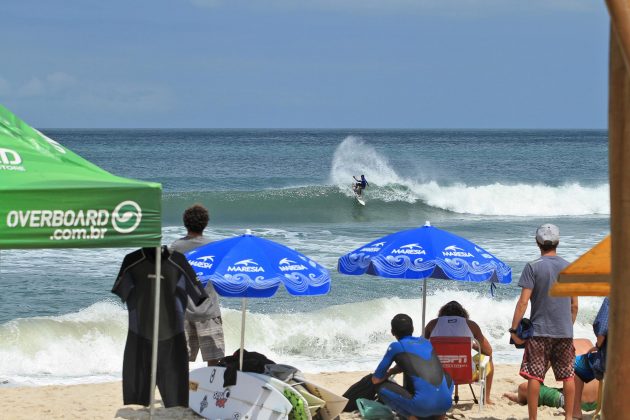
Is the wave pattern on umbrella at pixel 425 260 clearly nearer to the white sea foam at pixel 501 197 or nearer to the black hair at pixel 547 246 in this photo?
the black hair at pixel 547 246

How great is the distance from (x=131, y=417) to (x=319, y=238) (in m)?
15.9

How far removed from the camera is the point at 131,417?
7.75 meters

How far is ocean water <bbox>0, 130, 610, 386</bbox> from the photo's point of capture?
38.9 feet

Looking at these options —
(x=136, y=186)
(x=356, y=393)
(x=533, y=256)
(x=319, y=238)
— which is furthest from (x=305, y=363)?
(x=319, y=238)

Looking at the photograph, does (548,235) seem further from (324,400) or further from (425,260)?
(324,400)

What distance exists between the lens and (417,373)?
6543mm

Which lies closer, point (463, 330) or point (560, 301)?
point (560, 301)

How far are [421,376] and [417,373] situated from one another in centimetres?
3

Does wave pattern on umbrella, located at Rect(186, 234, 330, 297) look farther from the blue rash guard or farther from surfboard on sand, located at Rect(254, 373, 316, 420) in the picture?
surfboard on sand, located at Rect(254, 373, 316, 420)

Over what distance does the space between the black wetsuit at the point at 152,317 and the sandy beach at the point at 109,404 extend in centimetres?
80

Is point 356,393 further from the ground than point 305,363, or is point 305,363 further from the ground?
point 356,393

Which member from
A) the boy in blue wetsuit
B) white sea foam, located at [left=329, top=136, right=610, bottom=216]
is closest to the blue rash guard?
the boy in blue wetsuit

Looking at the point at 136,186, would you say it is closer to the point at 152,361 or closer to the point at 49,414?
the point at 152,361

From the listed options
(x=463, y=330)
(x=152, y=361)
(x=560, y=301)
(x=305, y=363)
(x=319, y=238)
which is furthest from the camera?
(x=319, y=238)
